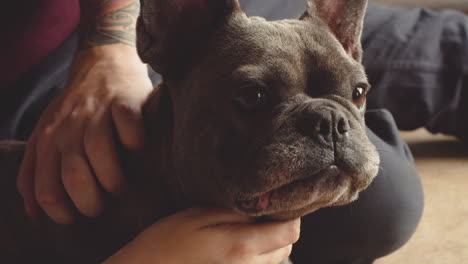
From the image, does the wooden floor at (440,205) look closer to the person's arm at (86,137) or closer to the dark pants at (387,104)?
the dark pants at (387,104)

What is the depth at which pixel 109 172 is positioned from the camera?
1120 mm

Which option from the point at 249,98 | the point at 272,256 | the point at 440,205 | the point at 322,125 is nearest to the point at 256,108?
the point at 249,98

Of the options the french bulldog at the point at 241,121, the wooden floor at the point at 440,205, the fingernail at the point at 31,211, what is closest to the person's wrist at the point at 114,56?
the french bulldog at the point at 241,121

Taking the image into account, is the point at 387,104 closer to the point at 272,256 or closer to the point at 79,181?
the point at 272,256

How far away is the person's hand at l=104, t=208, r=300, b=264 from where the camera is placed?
1.05 m

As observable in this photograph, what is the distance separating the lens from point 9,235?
135 cm

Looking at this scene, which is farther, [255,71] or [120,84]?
[120,84]

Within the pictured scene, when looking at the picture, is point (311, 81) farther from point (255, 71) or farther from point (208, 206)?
point (208, 206)

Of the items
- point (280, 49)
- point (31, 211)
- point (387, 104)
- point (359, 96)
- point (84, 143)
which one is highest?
point (280, 49)

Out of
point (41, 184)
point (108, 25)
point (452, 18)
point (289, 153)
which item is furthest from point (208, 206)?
point (452, 18)

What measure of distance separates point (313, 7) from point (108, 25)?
1.91 feet

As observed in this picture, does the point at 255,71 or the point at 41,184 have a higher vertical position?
the point at 255,71

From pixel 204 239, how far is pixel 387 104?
3.99 ft

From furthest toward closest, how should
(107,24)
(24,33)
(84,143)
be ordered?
(24,33) → (107,24) → (84,143)
